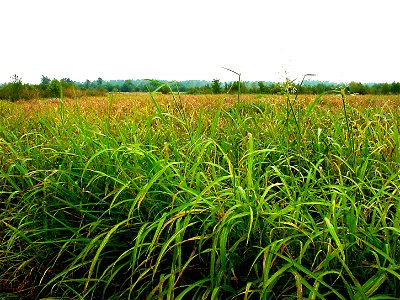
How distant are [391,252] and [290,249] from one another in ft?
1.08

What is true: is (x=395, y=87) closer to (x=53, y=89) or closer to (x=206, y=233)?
(x=53, y=89)

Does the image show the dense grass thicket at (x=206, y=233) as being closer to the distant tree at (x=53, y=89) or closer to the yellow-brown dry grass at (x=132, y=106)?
the yellow-brown dry grass at (x=132, y=106)

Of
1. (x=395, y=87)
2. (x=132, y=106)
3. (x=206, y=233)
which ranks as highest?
(x=132, y=106)

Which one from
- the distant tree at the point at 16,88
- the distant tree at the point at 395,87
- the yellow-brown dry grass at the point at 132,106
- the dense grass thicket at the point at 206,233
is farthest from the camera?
the distant tree at the point at 395,87

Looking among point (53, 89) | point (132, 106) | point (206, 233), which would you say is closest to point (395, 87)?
point (53, 89)

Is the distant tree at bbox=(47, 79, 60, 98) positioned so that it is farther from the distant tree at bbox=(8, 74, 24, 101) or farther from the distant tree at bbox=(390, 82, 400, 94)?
the distant tree at bbox=(390, 82, 400, 94)

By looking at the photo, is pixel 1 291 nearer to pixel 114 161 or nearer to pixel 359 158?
pixel 114 161

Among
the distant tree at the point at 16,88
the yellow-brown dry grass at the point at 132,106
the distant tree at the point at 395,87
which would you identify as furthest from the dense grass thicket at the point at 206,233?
the distant tree at the point at 395,87

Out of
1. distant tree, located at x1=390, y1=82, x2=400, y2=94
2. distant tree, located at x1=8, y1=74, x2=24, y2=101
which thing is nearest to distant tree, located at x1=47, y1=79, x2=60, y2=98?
distant tree, located at x1=8, y1=74, x2=24, y2=101

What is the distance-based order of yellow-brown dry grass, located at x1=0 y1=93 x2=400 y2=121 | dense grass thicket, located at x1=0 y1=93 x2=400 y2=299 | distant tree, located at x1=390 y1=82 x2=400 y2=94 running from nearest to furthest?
dense grass thicket, located at x1=0 y1=93 x2=400 y2=299, yellow-brown dry grass, located at x1=0 y1=93 x2=400 y2=121, distant tree, located at x1=390 y1=82 x2=400 y2=94

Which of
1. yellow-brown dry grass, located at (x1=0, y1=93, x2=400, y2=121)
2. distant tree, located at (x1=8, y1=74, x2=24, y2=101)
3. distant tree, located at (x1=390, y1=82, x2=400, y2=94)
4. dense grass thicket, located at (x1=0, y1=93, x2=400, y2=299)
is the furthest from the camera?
distant tree, located at (x1=390, y1=82, x2=400, y2=94)

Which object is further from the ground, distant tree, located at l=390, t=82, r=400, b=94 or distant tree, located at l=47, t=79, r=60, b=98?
distant tree, located at l=47, t=79, r=60, b=98

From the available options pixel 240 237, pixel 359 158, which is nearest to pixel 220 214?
pixel 240 237

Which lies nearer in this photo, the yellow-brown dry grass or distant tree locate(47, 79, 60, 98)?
the yellow-brown dry grass
